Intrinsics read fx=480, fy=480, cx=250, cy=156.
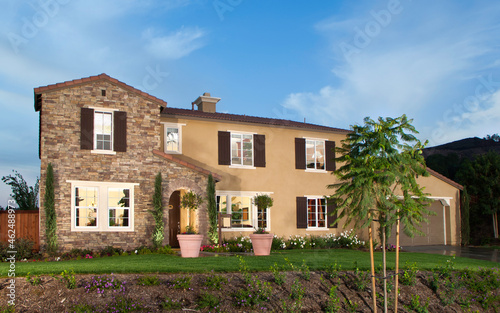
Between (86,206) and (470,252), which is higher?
(86,206)

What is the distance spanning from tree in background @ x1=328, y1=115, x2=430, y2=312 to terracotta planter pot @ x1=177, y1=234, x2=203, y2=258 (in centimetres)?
665

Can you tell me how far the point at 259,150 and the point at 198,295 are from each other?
43.6ft

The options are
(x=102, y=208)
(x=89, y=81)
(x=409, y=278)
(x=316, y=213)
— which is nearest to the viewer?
(x=409, y=278)

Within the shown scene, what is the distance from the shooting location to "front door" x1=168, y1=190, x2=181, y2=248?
19.3m

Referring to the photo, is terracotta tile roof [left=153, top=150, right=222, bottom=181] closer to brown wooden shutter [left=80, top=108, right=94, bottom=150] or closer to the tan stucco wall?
the tan stucco wall

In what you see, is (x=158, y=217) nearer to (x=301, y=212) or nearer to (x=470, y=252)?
(x=301, y=212)

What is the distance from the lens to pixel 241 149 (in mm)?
21172

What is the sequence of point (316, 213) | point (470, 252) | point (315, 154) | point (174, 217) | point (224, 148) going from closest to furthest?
point (174, 217)
point (470, 252)
point (224, 148)
point (316, 213)
point (315, 154)

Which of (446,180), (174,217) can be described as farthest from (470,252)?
(174,217)

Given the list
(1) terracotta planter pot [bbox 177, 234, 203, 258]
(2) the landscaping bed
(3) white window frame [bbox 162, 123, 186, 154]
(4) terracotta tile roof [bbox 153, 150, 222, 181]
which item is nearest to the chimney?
(3) white window frame [bbox 162, 123, 186, 154]

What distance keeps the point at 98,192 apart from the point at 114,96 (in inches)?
140

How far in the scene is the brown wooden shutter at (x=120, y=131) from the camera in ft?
57.0

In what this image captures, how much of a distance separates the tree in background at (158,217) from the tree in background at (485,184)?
56.6ft

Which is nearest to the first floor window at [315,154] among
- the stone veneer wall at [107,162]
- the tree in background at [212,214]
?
the tree in background at [212,214]
